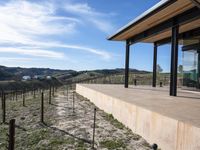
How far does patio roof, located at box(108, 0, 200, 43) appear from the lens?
50.6 feet

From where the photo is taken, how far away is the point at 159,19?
1881 cm

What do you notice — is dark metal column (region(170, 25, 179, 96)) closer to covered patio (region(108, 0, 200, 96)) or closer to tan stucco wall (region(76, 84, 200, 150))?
covered patio (region(108, 0, 200, 96))

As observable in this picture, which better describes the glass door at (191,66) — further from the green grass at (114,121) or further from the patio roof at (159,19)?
the green grass at (114,121)

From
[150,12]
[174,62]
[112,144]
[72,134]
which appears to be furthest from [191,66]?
[112,144]

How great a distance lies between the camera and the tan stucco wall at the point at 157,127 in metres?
8.30

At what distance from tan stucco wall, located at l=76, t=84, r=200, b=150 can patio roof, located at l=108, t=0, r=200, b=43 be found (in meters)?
4.19

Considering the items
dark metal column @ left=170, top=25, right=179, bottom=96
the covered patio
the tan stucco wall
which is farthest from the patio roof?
the tan stucco wall

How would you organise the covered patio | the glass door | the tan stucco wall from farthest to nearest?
the glass door → the covered patio → the tan stucco wall

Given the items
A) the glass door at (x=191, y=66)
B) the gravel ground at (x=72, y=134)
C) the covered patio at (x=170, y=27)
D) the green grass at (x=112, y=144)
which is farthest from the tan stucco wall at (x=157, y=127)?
the glass door at (x=191, y=66)

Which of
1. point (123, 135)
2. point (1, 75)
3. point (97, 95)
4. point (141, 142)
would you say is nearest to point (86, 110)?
point (97, 95)

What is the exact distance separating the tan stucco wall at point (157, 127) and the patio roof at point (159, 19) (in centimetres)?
419

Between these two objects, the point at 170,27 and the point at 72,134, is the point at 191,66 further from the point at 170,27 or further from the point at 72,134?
the point at 72,134

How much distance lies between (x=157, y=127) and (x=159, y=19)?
9.93 m

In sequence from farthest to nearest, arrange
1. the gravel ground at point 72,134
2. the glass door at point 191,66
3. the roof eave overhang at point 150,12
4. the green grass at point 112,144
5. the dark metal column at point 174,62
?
the glass door at point 191,66
the dark metal column at point 174,62
the roof eave overhang at point 150,12
the gravel ground at point 72,134
the green grass at point 112,144
